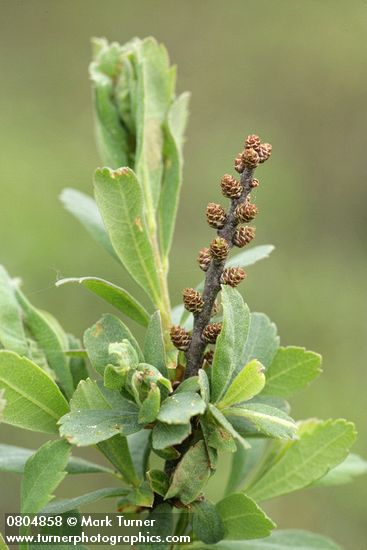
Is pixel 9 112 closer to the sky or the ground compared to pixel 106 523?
closer to the sky

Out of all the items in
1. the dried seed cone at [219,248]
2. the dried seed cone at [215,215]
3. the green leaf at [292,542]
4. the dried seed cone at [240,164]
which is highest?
the dried seed cone at [240,164]

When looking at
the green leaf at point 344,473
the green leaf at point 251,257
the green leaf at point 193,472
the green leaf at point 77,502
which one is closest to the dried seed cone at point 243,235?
the green leaf at point 251,257

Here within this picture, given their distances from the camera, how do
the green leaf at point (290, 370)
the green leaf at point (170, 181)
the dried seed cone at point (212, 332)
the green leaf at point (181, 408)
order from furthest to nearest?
the green leaf at point (170, 181), the green leaf at point (290, 370), the dried seed cone at point (212, 332), the green leaf at point (181, 408)

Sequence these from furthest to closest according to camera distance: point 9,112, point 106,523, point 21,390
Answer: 1. point 9,112
2. point 106,523
3. point 21,390

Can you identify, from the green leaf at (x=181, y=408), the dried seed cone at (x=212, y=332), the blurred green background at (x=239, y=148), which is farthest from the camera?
the blurred green background at (x=239, y=148)

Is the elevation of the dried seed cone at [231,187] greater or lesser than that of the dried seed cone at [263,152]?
lesser

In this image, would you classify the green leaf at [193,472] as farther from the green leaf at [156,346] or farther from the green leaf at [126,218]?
the green leaf at [126,218]

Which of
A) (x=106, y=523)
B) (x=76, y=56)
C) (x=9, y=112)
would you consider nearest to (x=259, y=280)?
(x=9, y=112)

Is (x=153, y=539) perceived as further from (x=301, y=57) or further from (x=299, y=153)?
(x=301, y=57)
